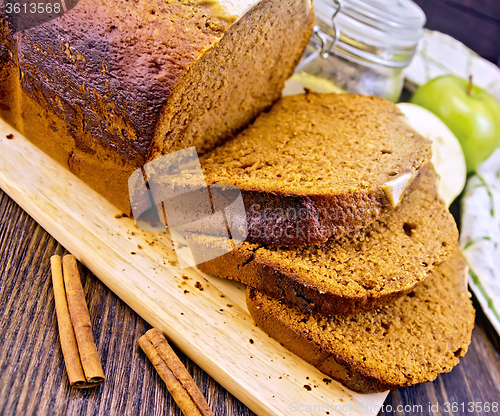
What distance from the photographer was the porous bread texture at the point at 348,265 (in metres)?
1.67

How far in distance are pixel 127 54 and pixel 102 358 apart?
1.15m

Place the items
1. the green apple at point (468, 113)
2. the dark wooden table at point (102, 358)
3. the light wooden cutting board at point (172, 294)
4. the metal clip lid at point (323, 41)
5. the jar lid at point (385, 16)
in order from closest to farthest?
1. the dark wooden table at point (102, 358)
2. the light wooden cutting board at point (172, 294)
3. the metal clip lid at point (323, 41)
4. the jar lid at point (385, 16)
5. the green apple at point (468, 113)

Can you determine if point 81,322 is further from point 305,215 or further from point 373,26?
point 373,26

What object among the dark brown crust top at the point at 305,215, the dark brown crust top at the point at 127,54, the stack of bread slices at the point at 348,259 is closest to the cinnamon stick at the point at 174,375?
the stack of bread slices at the point at 348,259

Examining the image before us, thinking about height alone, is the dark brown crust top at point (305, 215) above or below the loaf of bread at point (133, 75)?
below

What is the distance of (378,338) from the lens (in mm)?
1735

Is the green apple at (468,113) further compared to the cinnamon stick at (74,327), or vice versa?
the green apple at (468,113)

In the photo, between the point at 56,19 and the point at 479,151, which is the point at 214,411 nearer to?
the point at 56,19

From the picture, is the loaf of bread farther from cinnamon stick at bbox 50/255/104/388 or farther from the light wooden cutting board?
cinnamon stick at bbox 50/255/104/388

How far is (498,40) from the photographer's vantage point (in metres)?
4.40

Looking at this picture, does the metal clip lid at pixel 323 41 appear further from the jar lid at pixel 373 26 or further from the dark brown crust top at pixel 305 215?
the dark brown crust top at pixel 305 215

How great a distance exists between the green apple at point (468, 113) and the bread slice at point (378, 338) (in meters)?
1.38

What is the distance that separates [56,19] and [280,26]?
996mm

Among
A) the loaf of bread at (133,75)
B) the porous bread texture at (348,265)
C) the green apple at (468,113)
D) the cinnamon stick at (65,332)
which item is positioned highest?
the loaf of bread at (133,75)
